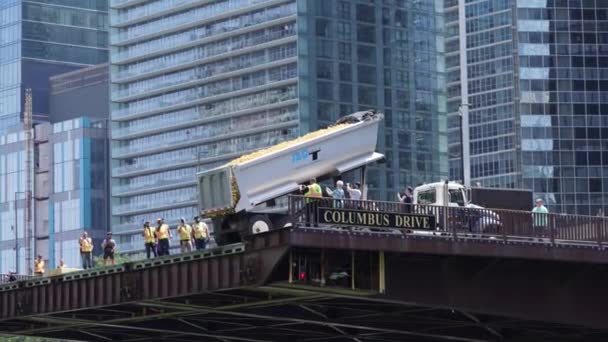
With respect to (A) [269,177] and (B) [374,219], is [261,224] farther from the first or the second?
(B) [374,219]

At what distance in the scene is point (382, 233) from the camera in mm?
63938

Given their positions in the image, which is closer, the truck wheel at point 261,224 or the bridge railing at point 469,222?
the bridge railing at point 469,222

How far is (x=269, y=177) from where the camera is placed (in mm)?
73438

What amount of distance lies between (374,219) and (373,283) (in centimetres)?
266

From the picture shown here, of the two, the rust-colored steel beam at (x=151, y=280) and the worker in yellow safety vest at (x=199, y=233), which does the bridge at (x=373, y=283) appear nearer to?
the rust-colored steel beam at (x=151, y=280)

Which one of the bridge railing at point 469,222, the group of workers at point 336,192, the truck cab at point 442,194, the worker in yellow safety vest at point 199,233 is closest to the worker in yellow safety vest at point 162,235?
the worker in yellow safety vest at point 199,233

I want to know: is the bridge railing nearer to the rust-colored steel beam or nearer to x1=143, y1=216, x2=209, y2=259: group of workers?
the rust-colored steel beam

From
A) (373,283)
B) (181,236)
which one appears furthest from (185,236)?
(373,283)

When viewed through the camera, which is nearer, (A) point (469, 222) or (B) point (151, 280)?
(A) point (469, 222)

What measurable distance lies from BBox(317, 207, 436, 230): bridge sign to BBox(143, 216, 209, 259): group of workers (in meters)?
10.1

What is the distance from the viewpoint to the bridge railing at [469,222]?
6294 cm

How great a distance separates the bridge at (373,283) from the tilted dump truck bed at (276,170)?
3.90 metres

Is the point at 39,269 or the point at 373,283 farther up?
the point at 39,269

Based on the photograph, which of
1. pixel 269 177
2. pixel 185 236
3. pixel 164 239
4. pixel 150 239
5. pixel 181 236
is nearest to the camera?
pixel 269 177
